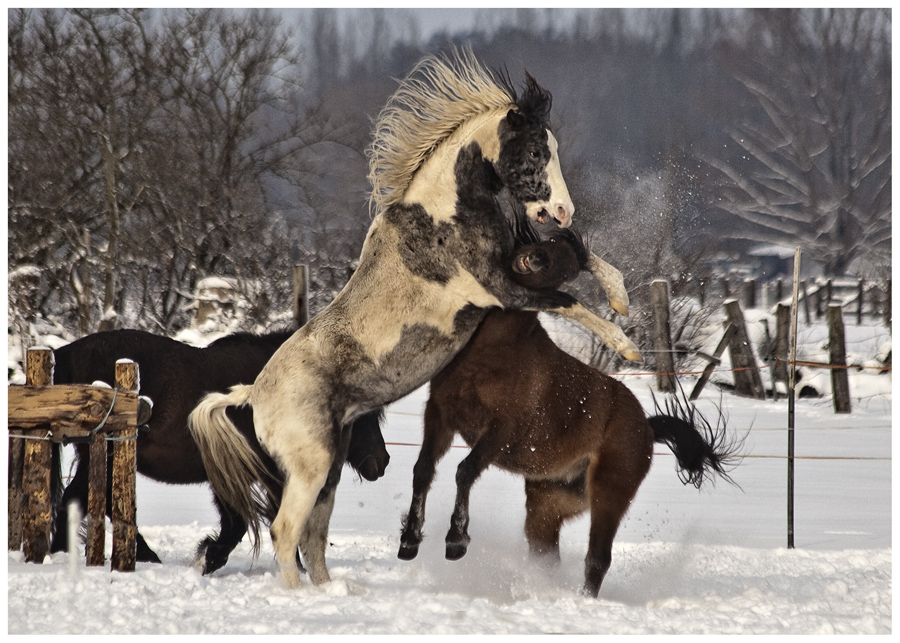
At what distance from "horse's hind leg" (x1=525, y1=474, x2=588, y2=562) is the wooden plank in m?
2.43

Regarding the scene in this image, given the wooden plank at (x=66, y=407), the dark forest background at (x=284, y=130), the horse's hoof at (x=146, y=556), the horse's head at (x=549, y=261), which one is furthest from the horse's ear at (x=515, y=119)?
the dark forest background at (x=284, y=130)

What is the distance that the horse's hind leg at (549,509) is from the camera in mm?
4750

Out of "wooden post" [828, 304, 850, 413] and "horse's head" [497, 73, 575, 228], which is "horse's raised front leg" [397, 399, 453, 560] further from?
"wooden post" [828, 304, 850, 413]

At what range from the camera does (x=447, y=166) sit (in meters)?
4.34

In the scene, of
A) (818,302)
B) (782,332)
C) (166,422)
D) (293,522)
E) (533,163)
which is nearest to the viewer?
(533,163)

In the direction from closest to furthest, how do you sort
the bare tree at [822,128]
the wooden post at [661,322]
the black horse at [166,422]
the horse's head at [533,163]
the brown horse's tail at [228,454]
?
the horse's head at [533,163]
the brown horse's tail at [228,454]
the black horse at [166,422]
the wooden post at [661,322]
the bare tree at [822,128]

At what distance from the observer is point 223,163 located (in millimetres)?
14188

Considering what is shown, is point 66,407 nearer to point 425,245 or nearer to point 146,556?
point 146,556

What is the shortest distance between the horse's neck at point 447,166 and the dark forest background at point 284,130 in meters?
6.07

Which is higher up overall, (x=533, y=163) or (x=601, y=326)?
(x=533, y=163)

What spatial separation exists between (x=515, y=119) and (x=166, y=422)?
2.81m

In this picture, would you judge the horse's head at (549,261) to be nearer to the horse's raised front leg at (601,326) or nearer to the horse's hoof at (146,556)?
the horse's raised front leg at (601,326)

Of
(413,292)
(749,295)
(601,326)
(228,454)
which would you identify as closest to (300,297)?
(228,454)

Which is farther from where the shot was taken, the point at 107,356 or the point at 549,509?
the point at 107,356
